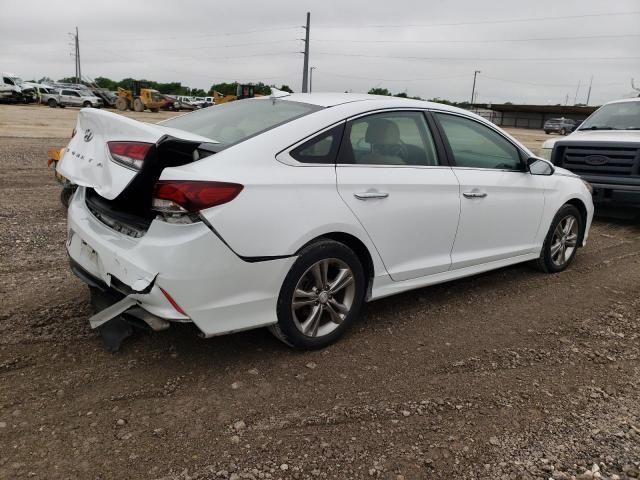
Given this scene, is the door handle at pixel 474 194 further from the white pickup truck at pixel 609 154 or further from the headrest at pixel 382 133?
the white pickup truck at pixel 609 154

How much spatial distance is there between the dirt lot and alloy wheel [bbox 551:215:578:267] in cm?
88

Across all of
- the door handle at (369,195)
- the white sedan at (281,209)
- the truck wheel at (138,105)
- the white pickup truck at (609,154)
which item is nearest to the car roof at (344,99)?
the white sedan at (281,209)

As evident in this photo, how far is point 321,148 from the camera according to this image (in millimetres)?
3350

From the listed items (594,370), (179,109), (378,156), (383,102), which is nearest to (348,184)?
(378,156)

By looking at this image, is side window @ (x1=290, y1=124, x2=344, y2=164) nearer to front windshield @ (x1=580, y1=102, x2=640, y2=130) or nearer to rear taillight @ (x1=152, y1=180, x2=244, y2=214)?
rear taillight @ (x1=152, y1=180, x2=244, y2=214)

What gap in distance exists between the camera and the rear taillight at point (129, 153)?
2.88 m

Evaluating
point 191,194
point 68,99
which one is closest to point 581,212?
point 191,194

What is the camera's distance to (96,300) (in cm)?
340

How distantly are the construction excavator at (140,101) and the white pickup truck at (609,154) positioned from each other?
36539mm

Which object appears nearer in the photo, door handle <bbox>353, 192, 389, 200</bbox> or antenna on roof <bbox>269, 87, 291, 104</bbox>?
door handle <bbox>353, 192, 389, 200</bbox>

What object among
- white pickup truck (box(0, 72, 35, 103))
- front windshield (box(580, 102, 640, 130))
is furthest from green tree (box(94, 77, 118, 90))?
front windshield (box(580, 102, 640, 130))

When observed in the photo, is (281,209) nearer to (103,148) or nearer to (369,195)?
(369,195)

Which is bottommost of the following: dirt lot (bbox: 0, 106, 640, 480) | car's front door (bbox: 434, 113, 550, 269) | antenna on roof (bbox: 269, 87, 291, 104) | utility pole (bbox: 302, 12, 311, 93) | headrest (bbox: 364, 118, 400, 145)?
dirt lot (bbox: 0, 106, 640, 480)

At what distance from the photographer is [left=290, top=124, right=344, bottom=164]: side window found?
10.6ft
